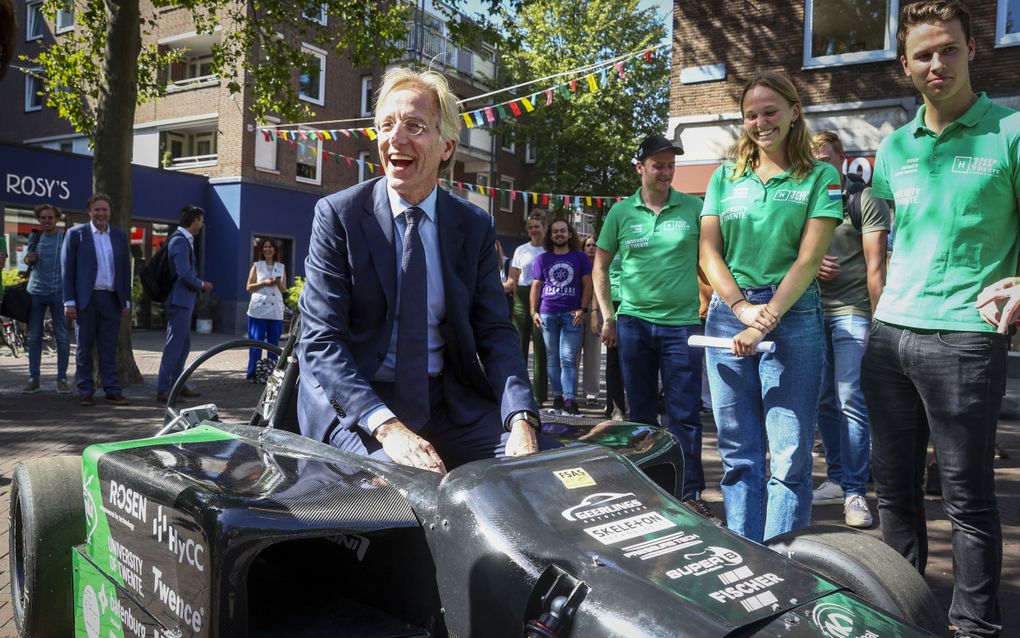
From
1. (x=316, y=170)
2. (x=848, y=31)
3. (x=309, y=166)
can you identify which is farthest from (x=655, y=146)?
(x=316, y=170)

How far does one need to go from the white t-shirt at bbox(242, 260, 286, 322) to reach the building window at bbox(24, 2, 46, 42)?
2012 cm

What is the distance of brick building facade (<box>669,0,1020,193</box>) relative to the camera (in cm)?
1147

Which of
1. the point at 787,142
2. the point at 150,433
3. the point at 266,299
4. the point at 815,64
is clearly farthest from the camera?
the point at 815,64

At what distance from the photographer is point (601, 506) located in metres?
1.61

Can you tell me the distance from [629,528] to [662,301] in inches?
112

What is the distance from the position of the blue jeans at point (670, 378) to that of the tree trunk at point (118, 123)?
6.66m

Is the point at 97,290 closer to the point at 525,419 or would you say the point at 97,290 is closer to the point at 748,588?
the point at 525,419

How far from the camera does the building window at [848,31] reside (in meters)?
12.4

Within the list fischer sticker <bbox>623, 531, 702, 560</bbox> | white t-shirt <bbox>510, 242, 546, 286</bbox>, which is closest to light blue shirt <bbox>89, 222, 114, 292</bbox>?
white t-shirt <bbox>510, 242, 546, 286</bbox>

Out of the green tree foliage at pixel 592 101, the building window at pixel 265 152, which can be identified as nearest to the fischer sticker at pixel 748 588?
the building window at pixel 265 152

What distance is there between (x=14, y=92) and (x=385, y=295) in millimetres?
29069

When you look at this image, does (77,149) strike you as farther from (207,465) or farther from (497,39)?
(207,465)

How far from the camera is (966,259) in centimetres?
243

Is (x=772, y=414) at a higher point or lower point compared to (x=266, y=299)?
lower
